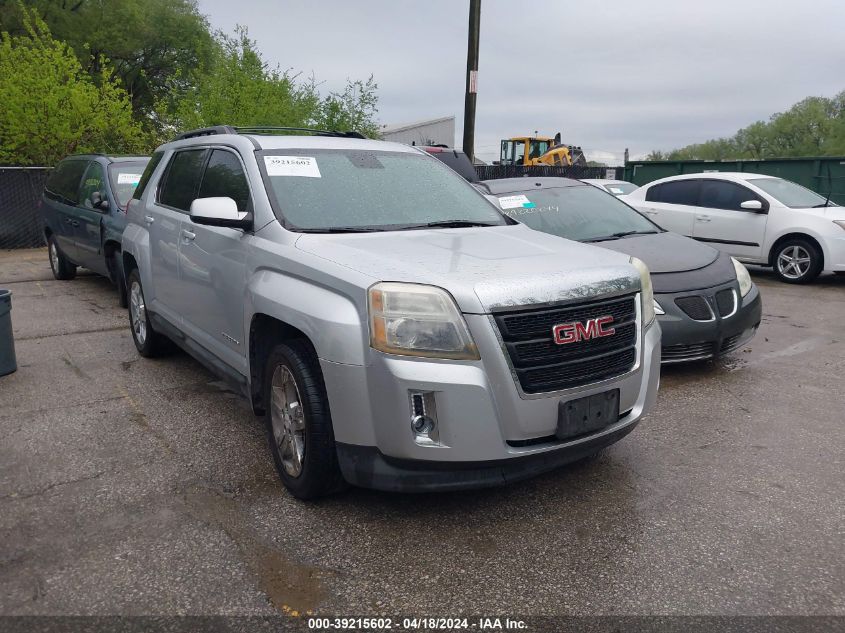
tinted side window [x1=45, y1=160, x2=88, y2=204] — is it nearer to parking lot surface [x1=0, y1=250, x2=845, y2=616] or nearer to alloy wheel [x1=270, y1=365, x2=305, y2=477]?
parking lot surface [x1=0, y1=250, x2=845, y2=616]

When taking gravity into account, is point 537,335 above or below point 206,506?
above

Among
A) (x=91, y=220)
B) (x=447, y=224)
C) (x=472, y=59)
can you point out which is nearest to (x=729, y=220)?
(x=472, y=59)

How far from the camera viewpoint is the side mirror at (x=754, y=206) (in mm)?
10125

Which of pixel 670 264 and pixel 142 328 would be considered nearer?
pixel 670 264

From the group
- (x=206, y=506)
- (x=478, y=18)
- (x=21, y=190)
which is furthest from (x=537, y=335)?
(x=21, y=190)

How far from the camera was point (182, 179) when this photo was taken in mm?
5184

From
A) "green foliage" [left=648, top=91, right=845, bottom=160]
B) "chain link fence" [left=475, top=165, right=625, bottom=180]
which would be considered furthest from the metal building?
"green foliage" [left=648, top=91, right=845, bottom=160]

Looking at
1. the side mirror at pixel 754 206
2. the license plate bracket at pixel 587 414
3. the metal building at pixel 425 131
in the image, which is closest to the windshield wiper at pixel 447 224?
the license plate bracket at pixel 587 414

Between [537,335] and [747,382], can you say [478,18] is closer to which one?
[747,382]

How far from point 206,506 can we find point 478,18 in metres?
12.7

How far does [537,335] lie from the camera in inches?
120

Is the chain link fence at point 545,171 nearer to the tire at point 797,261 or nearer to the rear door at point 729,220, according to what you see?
the rear door at point 729,220

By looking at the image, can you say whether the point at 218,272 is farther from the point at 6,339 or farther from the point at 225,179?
the point at 6,339

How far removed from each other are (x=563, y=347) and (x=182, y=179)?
10.9 feet
